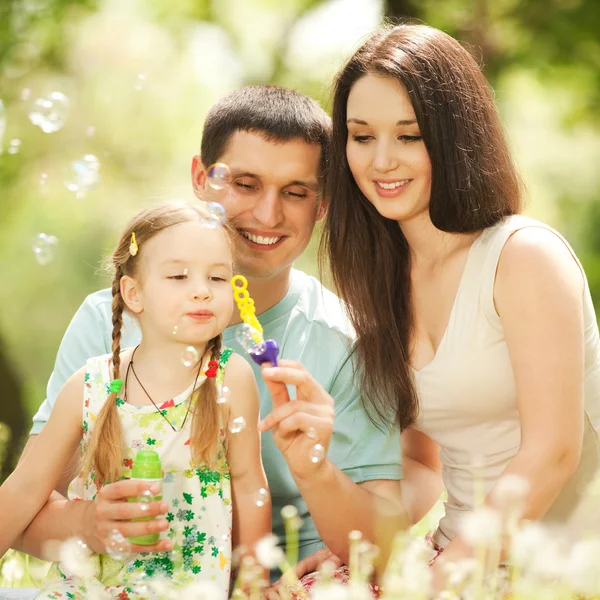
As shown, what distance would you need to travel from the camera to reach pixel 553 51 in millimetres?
7230

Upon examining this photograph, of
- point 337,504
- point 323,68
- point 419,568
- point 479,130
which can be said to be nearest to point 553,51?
point 323,68

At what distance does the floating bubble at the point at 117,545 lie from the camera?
6.76 feet

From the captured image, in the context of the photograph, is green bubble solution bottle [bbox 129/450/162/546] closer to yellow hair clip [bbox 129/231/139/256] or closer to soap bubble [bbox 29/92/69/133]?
yellow hair clip [bbox 129/231/139/256]

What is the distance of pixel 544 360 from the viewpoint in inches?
88.3

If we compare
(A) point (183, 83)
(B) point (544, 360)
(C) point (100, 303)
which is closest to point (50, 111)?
(C) point (100, 303)

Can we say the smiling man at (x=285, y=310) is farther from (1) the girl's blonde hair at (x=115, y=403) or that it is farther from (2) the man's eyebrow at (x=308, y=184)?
(1) the girl's blonde hair at (x=115, y=403)

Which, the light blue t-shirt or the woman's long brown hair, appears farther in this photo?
the light blue t-shirt

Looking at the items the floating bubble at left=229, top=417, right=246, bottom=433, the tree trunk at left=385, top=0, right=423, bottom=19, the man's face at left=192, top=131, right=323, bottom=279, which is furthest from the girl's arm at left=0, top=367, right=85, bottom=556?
the tree trunk at left=385, top=0, right=423, bottom=19

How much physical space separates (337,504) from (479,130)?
1.01 metres

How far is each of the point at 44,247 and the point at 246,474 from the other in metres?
0.93

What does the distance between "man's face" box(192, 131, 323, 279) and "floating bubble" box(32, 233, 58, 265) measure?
47 centimetres

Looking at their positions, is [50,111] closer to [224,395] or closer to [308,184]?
[308,184]

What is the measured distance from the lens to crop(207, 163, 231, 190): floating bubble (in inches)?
100

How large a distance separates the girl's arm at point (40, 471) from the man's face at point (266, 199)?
0.62m
